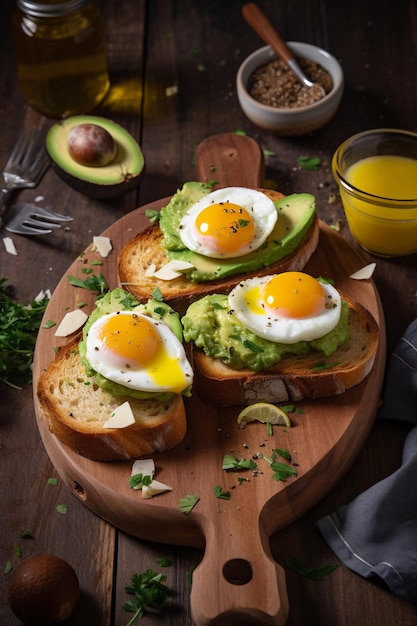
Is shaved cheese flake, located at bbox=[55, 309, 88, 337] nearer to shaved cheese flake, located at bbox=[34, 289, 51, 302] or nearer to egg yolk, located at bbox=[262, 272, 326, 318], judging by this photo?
shaved cheese flake, located at bbox=[34, 289, 51, 302]

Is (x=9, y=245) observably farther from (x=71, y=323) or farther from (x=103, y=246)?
(x=71, y=323)

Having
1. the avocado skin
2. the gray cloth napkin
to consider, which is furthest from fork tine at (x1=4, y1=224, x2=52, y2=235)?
the gray cloth napkin

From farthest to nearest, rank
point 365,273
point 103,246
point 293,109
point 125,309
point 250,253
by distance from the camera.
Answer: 1. point 293,109
2. point 103,246
3. point 365,273
4. point 250,253
5. point 125,309

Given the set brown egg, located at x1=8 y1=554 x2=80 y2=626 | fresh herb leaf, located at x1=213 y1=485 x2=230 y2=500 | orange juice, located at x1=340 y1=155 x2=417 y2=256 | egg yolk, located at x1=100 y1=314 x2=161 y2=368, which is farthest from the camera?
orange juice, located at x1=340 y1=155 x2=417 y2=256

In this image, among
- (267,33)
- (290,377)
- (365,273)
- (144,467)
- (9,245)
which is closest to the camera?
(144,467)

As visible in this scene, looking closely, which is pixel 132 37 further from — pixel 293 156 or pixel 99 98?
pixel 293 156

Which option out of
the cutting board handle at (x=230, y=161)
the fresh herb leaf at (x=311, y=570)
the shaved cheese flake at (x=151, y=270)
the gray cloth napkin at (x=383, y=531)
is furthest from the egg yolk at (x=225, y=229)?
the fresh herb leaf at (x=311, y=570)

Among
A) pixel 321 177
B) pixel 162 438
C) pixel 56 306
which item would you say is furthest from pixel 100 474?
pixel 321 177

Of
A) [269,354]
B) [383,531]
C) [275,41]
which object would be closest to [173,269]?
[269,354]
